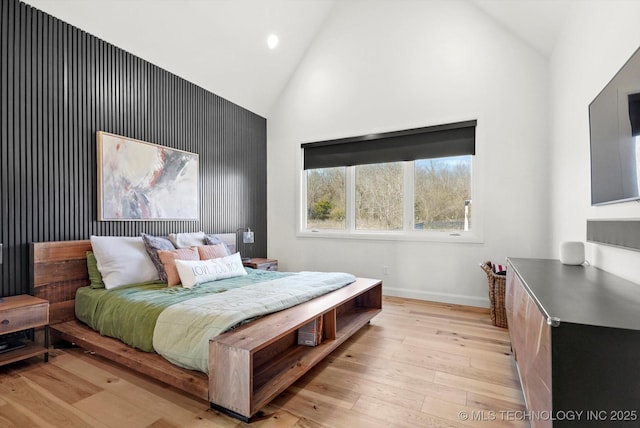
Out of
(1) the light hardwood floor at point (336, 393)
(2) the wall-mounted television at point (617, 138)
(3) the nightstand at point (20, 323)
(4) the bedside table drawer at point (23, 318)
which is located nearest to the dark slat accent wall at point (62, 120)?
(3) the nightstand at point (20, 323)

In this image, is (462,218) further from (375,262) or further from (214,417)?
(214,417)

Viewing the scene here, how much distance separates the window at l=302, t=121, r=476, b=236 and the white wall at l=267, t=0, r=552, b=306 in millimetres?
162

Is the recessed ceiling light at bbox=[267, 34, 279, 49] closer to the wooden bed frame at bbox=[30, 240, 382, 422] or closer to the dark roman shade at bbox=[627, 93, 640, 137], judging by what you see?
the wooden bed frame at bbox=[30, 240, 382, 422]

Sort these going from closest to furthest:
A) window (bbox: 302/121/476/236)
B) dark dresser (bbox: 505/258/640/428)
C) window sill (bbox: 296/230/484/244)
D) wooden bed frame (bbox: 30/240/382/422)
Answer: dark dresser (bbox: 505/258/640/428) → wooden bed frame (bbox: 30/240/382/422) → window sill (bbox: 296/230/484/244) → window (bbox: 302/121/476/236)

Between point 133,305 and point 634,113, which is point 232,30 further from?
point 634,113

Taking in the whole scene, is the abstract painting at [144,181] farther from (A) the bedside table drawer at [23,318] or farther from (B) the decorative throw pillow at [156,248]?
(A) the bedside table drawer at [23,318]

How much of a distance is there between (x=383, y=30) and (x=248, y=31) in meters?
1.76

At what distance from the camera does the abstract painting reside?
2.99 metres

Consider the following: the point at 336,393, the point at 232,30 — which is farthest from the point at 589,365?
the point at 232,30

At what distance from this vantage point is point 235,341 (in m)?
1.64

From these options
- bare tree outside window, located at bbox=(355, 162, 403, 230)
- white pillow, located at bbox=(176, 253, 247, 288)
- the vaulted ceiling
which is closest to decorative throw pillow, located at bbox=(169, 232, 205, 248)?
white pillow, located at bbox=(176, 253, 247, 288)

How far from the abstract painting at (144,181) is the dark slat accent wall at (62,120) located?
8 cm

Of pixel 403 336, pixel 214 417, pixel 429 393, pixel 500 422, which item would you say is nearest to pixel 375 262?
pixel 403 336

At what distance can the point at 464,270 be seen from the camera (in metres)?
3.66
